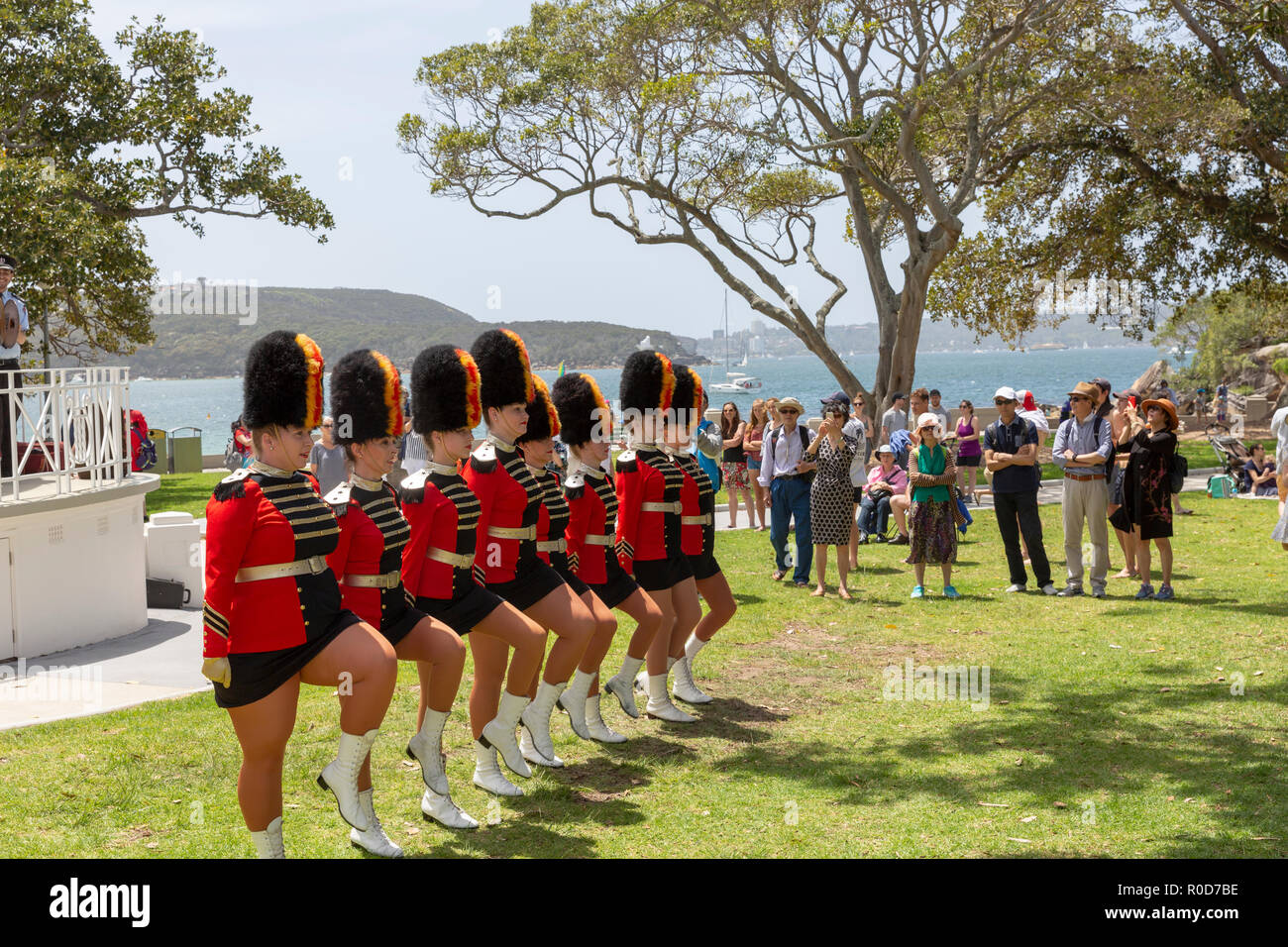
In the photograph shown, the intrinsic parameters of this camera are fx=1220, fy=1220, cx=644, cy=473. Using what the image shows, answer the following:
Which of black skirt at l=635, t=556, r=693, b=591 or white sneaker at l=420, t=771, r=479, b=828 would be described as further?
black skirt at l=635, t=556, r=693, b=591

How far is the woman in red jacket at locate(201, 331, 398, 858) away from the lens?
4.65m

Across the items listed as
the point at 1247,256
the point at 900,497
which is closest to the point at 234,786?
the point at 900,497

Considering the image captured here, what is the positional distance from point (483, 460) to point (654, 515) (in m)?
1.76

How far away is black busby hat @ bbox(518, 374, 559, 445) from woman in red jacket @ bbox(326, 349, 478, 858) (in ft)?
4.47

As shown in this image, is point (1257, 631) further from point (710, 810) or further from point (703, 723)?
point (710, 810)

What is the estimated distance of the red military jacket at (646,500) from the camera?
25.4ft

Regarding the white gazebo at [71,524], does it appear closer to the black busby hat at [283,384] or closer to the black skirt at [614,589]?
the black skirt at [614,589]

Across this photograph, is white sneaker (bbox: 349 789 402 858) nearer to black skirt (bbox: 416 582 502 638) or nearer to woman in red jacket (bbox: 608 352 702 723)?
black skirt (bbox: 416 582 502 638)

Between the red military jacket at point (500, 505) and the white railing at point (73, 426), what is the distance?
5.18m

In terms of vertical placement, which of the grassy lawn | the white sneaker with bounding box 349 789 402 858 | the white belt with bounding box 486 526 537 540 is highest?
the white belt with bounding box 486 526 537 540

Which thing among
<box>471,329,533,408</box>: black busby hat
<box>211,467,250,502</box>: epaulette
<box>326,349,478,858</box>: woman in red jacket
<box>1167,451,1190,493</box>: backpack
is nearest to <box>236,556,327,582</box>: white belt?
<box>211,467,250,502</box>: epaulette

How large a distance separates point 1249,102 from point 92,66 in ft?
66.6

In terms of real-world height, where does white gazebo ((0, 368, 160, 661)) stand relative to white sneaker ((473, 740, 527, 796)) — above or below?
above

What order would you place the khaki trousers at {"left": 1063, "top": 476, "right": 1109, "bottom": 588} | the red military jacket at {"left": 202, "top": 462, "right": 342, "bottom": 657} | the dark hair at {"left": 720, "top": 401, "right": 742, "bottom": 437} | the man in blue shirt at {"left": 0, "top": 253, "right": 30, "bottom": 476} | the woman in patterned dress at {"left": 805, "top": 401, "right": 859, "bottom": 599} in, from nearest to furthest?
the red military jacket at {"left": 202, "top": 462, "right": 342, "bottom": 657}, the man in blue shirt at {"left": 0, "top": 253, "right": 30, "bottom": 476}, the khaki trousers at {"left": 1063, "top": 476, "right": 1109, "bottom": 588}, the woman in patterned dress at {"left": 805, "top": 401, "right": 859, "bottom": 599}, the dark hair at {"left": 720, "top": 401, "right": 742, "bottom": 437}
